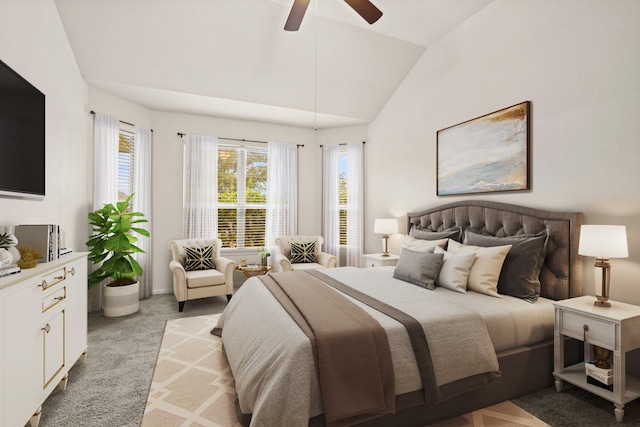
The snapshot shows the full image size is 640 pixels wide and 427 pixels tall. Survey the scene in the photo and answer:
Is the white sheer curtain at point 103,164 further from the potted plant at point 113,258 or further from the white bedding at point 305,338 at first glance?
the white bedding at point 305,338

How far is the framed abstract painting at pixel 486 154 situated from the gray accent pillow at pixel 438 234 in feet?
1.51

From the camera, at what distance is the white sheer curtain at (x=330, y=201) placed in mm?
5656

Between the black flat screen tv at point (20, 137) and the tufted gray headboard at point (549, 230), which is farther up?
the black flat screen tv at point (20, 137)

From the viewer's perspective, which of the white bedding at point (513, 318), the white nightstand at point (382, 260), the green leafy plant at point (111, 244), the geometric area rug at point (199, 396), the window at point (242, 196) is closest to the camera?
the geometric area rug at point (199, 396)

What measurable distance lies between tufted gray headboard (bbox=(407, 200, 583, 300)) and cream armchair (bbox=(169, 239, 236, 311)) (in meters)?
3.17

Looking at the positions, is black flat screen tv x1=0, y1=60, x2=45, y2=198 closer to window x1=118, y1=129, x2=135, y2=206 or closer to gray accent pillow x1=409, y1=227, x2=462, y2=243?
window x1=118, y1=129, x2=135, y2=206

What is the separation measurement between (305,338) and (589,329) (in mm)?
1889

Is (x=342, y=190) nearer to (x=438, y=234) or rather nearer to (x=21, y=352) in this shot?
(x=438, y=234)

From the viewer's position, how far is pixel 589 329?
2064 millimetres

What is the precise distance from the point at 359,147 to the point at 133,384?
457 centimetres

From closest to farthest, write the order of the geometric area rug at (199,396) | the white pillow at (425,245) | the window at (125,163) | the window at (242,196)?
the geometric area rug at (199,396)
the white pillow at (425,245)
the window at (125,163)
the window at (242,196)

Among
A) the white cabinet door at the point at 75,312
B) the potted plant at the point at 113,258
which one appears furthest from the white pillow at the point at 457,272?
the potted plant at the point at 113,258

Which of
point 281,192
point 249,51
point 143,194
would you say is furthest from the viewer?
point 281,192

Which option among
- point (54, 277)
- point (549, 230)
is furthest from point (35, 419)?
point (549, 230)
